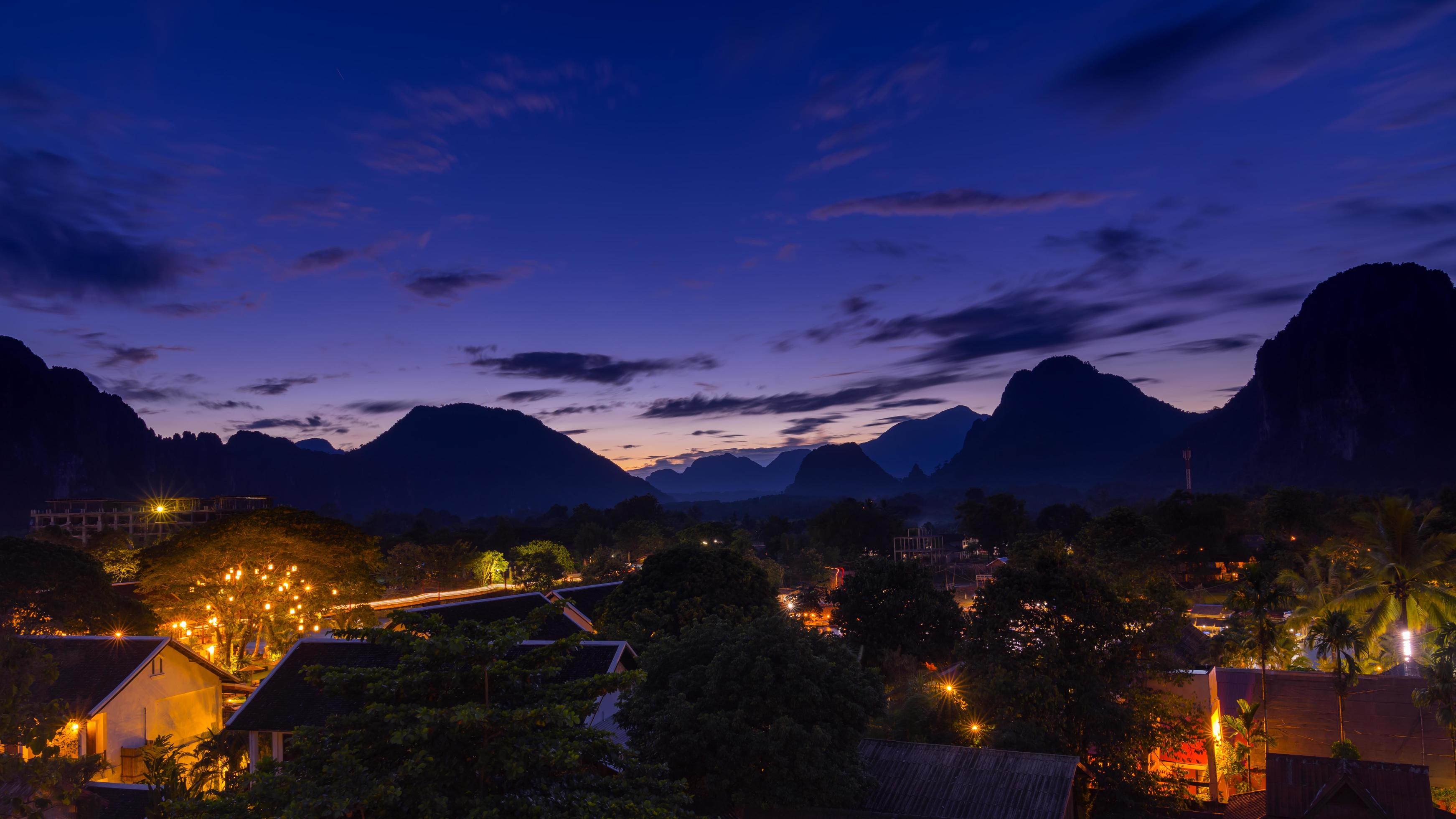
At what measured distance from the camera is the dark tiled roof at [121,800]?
16047mm

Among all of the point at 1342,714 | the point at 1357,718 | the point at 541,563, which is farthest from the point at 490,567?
the point at 1357,718

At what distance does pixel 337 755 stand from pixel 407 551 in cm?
6524

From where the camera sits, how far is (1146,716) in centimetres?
2103

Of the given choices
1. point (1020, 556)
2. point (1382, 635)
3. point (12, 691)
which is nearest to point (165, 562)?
point (12, 691)

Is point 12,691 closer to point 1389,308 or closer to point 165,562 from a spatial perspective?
point 165,562

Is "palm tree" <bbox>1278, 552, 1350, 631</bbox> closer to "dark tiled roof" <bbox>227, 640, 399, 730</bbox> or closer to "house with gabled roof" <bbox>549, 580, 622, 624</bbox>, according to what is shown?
"house with gabled roof" <bbox>549, 580, 622, 624</bbox>

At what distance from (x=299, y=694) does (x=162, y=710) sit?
7.82 m

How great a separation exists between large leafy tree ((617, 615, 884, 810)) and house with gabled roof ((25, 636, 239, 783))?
14.8 meters

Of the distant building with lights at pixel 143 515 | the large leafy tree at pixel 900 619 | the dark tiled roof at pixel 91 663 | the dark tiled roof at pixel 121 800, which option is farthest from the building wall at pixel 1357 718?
the distant building with lights at pixel 143 515

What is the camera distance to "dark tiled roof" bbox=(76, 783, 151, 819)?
16047 mm

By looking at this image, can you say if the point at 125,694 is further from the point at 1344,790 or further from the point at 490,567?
the point at 490,567

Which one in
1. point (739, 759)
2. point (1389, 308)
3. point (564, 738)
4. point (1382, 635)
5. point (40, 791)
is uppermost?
point (1389, 308)

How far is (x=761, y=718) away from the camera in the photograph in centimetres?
1589

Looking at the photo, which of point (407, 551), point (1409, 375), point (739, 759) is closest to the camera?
point (739, 759)
